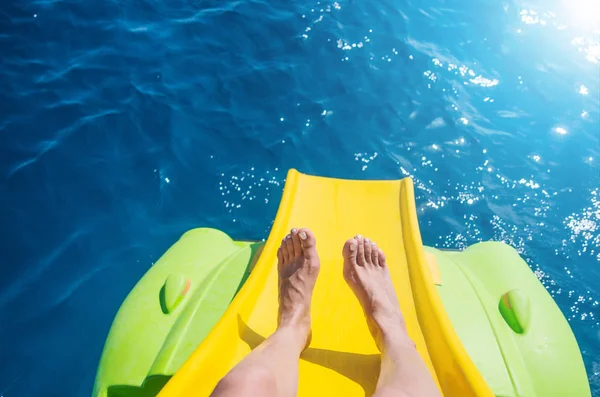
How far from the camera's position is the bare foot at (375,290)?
1905 mm

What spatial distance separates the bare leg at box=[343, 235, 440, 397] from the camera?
1.58m

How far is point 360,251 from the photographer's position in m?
2.31

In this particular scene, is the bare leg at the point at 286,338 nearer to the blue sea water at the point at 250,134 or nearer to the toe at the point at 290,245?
the toe at the point at 290,245

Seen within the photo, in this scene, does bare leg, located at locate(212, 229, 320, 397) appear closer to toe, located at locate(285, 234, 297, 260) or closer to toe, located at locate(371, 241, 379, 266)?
toe, located at locate(285, 234, 297, 260)

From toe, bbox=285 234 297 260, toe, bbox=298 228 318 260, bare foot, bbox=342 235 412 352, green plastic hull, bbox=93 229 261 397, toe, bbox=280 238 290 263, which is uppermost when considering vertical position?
bare foot, bbox=342 235 412 352

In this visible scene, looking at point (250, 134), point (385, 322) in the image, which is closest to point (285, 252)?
point (385, 322)

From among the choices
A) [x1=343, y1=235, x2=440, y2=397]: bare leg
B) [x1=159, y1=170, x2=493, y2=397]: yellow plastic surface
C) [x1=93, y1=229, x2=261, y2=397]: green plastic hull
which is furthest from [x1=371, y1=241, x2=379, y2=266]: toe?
[x1=93, y1=229, x2=261, y2=397]: green plastic hull

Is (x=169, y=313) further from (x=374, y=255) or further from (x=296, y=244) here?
(x=374, y=255)

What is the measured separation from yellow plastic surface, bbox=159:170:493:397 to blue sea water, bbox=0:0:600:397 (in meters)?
0.88

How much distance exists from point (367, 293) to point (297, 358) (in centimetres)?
50

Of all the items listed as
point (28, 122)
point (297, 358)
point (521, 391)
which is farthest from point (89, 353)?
point (521, 391)

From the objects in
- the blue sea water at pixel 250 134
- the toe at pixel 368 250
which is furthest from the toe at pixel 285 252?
the blue sea water at pixel 250 134

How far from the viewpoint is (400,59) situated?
4598 mm

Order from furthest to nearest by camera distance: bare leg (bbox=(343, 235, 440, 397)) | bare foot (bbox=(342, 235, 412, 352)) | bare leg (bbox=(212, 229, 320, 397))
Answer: bare foot (bbox=(342, 235, 412, 352)) < bare leg (bbox=(343, 235, 440, 397)) < bare leg (bbox=(212, 229, 320, 397))
